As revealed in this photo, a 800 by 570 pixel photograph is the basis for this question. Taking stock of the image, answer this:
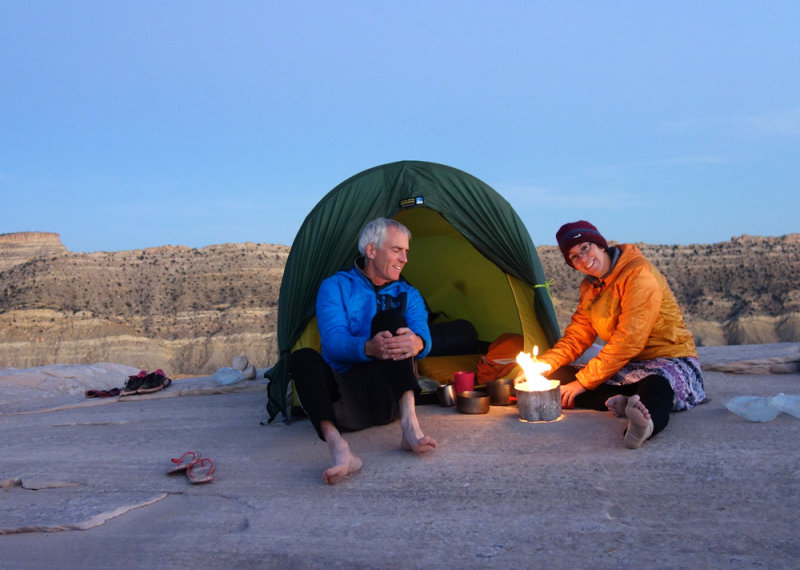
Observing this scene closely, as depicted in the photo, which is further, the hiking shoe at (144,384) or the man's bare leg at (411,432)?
the hiking shoe at (144,384)

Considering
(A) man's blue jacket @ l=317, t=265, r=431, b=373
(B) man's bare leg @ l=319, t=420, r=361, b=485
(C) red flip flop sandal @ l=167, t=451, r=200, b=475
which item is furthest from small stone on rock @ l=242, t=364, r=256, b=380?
(B) man's bare leg @ l=319, t=420, r=361, b=485

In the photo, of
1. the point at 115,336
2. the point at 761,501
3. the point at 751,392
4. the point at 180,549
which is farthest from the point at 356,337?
the point at 115,336

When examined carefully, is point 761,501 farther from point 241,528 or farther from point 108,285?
point 108,285

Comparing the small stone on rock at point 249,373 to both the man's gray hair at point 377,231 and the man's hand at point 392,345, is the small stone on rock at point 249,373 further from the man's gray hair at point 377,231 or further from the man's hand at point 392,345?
the man's hand at point 392,345

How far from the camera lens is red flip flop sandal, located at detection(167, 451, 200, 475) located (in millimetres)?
3273

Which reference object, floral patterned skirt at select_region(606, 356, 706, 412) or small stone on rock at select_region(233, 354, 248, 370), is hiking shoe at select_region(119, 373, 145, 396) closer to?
small stone on rock at select_region(233, 354, 248, 370)

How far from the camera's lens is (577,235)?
367 centimetres

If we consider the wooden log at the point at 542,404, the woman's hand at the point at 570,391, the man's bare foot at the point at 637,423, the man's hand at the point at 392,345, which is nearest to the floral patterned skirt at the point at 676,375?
the woman's hand at the point at 570,391

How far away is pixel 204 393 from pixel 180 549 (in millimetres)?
4192

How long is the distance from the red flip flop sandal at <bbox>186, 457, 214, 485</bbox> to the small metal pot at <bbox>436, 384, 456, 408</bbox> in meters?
1.80

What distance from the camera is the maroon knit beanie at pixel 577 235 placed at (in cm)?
367

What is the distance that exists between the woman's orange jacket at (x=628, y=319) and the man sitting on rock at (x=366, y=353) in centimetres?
110

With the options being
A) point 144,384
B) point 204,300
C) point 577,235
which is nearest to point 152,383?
point 144,384

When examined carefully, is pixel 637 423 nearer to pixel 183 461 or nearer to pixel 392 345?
pixel 392 345
